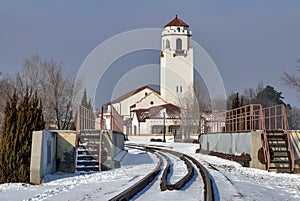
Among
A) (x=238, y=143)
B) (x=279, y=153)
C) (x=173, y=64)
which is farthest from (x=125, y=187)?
(x=173, y=64)

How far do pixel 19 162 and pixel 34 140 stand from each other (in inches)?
47.1

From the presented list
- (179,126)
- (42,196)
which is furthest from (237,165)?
(179,126)

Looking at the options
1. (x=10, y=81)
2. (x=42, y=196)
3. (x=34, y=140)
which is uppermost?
(x=10, y=81)

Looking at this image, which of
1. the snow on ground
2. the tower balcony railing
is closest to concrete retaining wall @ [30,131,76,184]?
the snow on ground

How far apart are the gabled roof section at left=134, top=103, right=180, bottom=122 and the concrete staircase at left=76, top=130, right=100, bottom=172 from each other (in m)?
57.6

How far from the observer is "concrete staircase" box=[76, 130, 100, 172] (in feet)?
62.2

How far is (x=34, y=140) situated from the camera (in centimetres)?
1586

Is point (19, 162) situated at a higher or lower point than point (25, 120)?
lower

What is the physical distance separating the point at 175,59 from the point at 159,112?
42.0ft

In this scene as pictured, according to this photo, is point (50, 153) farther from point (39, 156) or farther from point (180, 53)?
point (180, 53)

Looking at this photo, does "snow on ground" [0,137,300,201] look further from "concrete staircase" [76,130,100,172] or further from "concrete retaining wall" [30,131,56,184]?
"concrete staircase" [76,130,100,172]

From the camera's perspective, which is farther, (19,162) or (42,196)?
(19,162)

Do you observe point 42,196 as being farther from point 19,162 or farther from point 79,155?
point 79,155

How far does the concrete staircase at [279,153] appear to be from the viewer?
18781 millimetres
